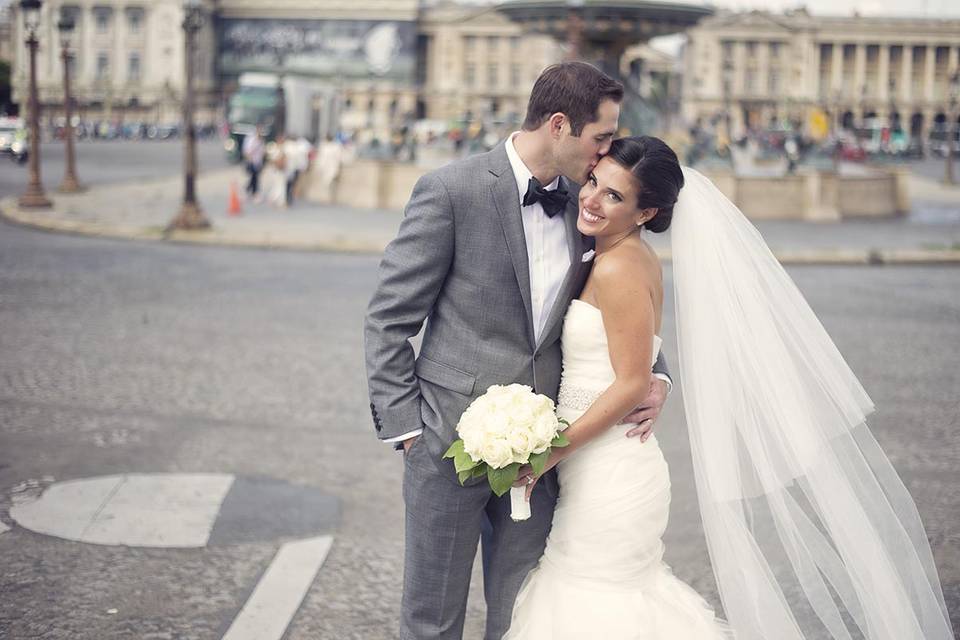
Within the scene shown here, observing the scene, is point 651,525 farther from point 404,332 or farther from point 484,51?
point 484,51

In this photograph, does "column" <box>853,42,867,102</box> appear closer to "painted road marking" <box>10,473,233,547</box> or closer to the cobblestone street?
the cobblestone street

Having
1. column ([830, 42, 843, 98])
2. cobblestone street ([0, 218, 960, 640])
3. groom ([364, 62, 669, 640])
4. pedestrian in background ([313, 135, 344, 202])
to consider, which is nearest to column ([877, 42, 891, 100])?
column ([830, 42, 843, 98])

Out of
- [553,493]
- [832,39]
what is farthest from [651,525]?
[832,39]

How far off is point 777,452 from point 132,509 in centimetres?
317

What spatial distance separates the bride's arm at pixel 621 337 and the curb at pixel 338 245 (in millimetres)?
13353

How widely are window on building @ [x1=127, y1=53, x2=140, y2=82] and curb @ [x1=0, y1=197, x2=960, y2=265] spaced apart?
10527 centimetres

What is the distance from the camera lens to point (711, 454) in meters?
3.33

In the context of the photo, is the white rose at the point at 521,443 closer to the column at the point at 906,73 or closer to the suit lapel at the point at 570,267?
the suit lapel at the point at 570,267

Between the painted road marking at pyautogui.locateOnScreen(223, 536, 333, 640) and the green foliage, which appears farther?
the painted road marking at pyautogui.locateOnScreen(223, 536, 333, 640)

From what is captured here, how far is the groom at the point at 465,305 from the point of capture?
3.00m

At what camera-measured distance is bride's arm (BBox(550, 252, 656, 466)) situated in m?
2.96

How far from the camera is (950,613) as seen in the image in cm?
429

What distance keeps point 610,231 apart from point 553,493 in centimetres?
76

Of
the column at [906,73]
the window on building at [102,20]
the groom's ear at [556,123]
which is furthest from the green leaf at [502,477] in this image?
the column at [906,73]
